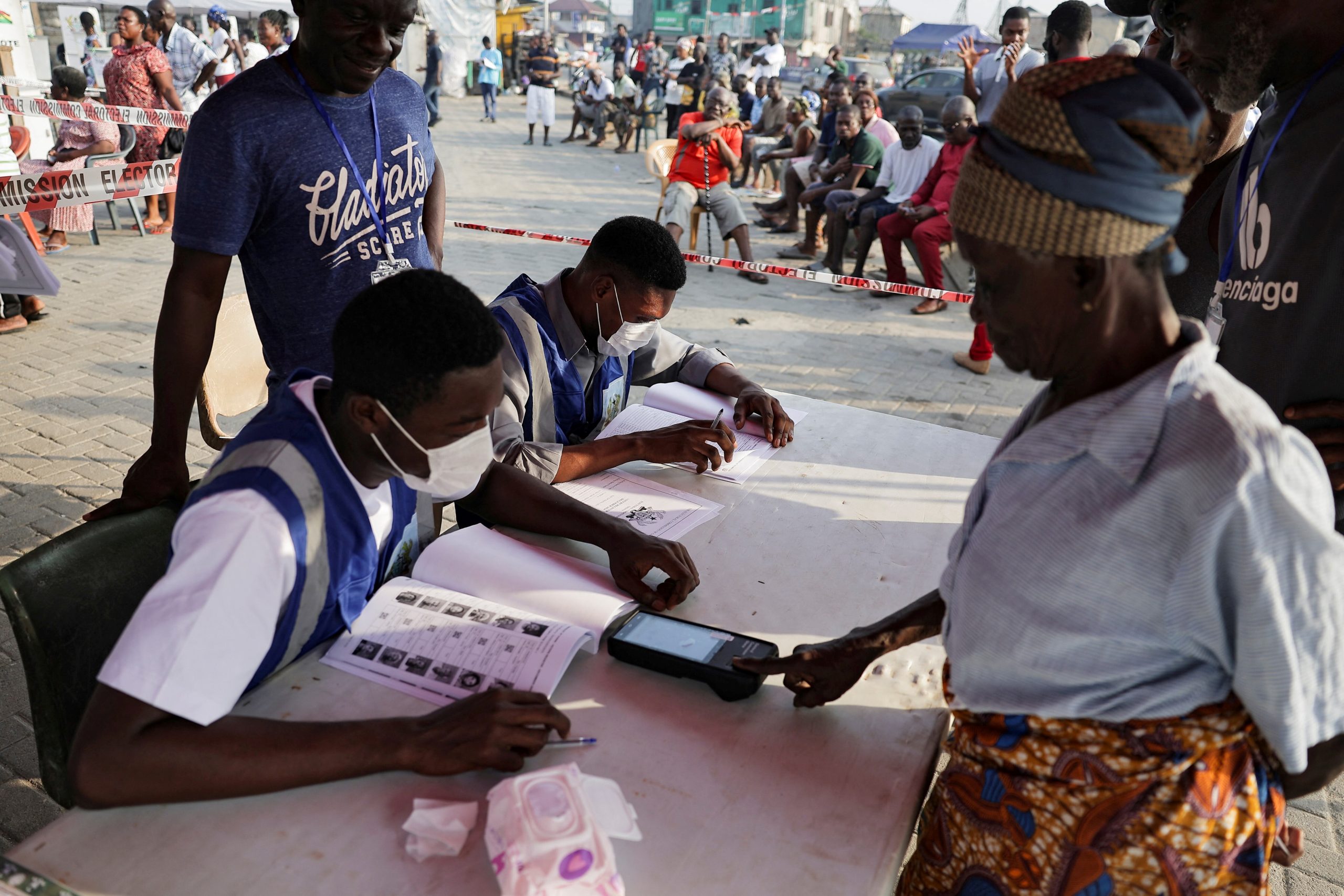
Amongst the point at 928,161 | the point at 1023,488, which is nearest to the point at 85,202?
the point at 928,161

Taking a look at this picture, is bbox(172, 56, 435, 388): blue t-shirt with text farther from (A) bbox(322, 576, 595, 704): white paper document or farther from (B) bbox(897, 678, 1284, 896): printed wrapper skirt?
(B) bbox(897, 678, 1284, 896): printed wrapper skirt

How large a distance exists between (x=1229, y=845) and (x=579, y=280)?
1.93 m

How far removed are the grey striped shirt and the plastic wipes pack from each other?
0.49 m

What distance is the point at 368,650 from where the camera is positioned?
1505 mm

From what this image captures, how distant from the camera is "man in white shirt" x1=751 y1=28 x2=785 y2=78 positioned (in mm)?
16141

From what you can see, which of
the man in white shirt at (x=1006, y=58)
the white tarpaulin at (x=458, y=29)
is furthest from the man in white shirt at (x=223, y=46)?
the white tarpaulin at (x=458, y=29)

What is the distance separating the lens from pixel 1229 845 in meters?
1.06

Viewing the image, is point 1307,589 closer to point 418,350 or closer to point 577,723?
point 577,723

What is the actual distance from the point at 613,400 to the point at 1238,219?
5.40 feet

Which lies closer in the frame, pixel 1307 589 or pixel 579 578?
pixel 1307 589

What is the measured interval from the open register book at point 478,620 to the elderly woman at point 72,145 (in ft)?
23.6

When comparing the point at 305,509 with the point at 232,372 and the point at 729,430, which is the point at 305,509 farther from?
the point at 232,372

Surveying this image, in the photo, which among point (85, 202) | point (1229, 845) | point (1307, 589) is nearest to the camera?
point (1307, 589)

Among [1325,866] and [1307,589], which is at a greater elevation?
[1307,589]
